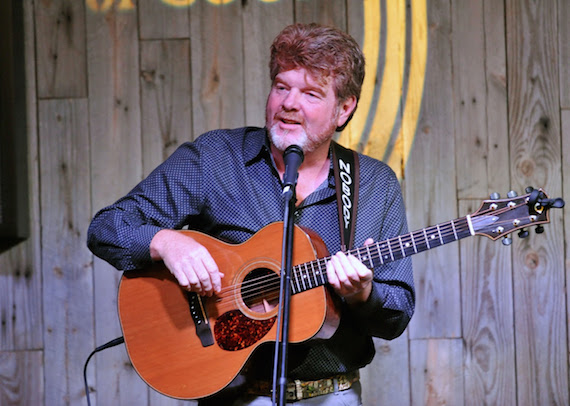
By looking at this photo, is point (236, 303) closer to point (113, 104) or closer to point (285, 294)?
point (285, 294)

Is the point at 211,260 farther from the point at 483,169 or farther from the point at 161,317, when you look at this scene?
the point at 483,169

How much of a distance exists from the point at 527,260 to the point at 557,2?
3.73 feet

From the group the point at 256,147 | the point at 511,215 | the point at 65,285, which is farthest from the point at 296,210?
the point at 65,285

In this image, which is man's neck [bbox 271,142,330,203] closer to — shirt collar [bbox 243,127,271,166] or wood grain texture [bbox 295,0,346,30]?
shirt collar [bbox 243,127,271,166]

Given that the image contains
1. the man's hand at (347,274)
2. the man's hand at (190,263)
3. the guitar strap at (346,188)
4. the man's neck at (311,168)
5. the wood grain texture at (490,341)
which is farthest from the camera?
the wood grain texture at (490,341)

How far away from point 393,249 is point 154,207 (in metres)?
0.74

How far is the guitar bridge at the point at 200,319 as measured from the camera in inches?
76.2

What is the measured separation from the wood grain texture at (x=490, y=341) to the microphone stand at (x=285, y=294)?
1.58 metres

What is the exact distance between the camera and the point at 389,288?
203cm

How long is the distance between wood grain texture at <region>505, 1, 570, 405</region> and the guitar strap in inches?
46.7

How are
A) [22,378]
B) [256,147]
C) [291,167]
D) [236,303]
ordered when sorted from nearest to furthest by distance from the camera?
[291,167], [236,303], [256,147], [22,378]

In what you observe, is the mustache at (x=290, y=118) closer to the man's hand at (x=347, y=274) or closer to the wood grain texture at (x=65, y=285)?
the man's hand at (x=347, y=274)

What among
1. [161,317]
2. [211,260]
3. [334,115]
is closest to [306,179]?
[334,115]

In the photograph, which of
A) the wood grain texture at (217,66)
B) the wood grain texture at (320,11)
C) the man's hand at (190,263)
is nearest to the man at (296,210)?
the man's hand at (190,263)
